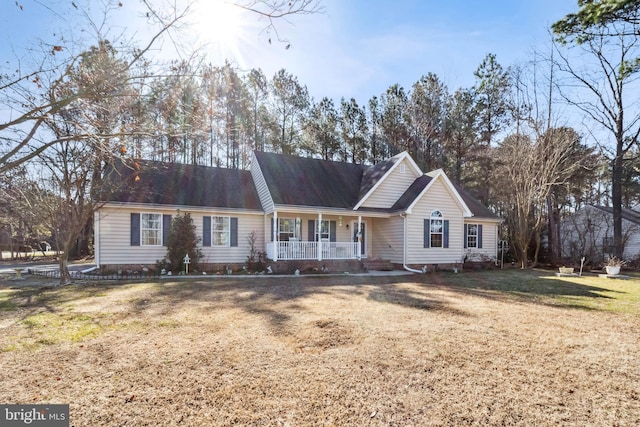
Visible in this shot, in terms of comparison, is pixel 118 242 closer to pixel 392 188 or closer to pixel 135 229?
pixel 135 229

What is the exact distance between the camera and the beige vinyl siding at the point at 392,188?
17.0m

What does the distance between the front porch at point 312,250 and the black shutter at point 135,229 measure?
5228 mm

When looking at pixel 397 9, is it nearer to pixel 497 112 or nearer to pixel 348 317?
pixel 348 317

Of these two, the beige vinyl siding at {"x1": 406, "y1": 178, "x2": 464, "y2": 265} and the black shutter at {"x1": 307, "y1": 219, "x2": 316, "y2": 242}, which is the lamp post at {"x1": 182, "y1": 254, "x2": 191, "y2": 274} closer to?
the black shutter at {"x1": 307, "y1": 219, "x2": 316, "y2": 242}

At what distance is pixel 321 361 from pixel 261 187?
13.2 metres

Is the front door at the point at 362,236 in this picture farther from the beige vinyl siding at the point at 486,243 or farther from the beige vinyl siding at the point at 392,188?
the beige vinyl siding at the point at 486,243

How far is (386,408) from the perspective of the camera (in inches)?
128

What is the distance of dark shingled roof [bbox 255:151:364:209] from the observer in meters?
15.9

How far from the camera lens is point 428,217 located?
1636 cm

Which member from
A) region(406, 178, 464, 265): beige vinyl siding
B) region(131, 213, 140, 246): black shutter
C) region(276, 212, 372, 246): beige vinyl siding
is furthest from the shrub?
region(406, 178, 464, 265): beige vinyl siding

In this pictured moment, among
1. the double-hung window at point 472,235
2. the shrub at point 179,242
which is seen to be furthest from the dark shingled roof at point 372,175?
the shrub at point 179,242

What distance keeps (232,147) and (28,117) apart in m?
24.3

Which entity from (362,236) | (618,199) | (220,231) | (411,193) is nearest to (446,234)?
(411,193)

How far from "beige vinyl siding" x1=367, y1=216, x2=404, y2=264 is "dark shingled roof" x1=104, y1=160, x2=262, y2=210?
236 inches
